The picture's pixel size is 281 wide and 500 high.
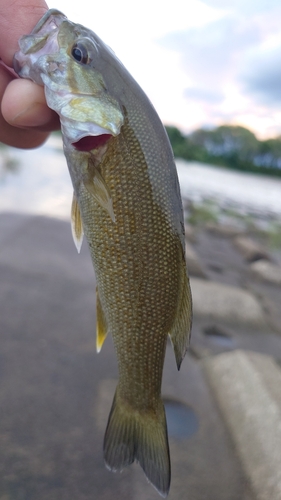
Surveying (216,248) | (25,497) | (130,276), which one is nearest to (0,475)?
(25,497)

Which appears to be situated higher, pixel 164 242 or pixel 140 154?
pixel 140 154

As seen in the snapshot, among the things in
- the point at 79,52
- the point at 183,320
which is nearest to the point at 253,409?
the point at 183,320

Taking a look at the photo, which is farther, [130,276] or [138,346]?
[138,346]

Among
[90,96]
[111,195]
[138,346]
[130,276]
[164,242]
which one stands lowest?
[138,346]

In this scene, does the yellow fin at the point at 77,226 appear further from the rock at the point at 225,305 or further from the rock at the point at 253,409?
the rock at the point at 225,305

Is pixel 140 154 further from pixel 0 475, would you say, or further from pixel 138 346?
pixel 0 475

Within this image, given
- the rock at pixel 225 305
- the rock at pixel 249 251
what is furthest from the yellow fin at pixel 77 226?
the rock at pixel 249 251
